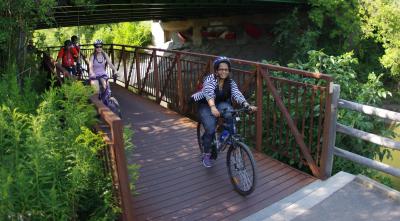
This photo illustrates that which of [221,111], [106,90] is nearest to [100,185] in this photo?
[221,111]

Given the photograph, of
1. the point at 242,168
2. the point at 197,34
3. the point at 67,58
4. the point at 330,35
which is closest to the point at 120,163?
the point at 242,168

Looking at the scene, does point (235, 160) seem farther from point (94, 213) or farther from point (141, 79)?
point (141, 79)

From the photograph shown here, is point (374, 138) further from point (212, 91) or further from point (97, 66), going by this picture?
point (97, 66)

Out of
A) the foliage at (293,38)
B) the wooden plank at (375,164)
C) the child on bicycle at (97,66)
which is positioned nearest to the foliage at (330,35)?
the foliage at (293,38)

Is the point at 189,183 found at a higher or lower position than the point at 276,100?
lower

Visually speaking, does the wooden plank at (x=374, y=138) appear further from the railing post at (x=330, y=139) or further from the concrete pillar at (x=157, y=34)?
the concrete pillar at (x=157, y=34)

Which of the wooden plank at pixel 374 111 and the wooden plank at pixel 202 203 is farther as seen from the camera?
the wooden plank at pixel 374 111

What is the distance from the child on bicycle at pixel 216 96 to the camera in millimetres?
5117

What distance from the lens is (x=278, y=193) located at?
5.05 metres

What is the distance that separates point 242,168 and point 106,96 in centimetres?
348

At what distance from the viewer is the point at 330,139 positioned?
5305 mm

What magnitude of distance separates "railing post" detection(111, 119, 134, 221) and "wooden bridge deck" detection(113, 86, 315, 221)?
785mm

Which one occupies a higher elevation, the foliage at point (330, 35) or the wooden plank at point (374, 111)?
the foliage at point (330, 35)

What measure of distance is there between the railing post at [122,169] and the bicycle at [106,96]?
3.52 meters
